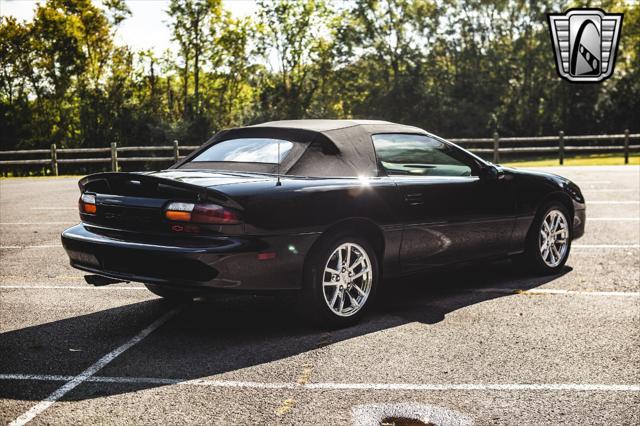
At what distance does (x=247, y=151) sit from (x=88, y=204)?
1190mm

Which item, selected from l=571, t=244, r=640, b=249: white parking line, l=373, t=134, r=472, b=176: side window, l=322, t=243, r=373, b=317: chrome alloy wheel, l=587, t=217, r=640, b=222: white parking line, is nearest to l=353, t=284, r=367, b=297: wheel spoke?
l=322, t=243, r=373, b=317: chrome alloy wheel

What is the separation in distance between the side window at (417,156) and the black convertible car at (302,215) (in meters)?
0.01

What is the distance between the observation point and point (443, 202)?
6016 mm

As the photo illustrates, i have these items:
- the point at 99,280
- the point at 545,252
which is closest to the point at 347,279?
the point at 99,280

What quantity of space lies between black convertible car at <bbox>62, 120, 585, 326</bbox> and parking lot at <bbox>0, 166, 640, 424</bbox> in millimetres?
372

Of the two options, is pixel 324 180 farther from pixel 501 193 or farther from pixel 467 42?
pixel 467 42

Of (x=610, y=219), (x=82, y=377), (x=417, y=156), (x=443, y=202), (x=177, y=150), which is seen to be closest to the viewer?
(x=82, y=377)

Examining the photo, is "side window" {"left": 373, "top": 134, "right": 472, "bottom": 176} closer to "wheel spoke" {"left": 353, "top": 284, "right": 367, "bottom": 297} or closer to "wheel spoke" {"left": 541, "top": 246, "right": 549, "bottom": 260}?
"wheel spoke" {"left": 353, "top": 284, "right": 367, "bottom": 297}

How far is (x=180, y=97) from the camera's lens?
47.8 m

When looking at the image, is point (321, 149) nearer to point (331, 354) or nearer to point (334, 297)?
point (334, 297)

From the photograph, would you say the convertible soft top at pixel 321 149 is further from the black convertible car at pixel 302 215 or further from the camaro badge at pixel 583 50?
the camaro badge at pixel 583 50

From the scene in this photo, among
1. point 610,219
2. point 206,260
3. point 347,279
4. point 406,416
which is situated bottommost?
point 406,416

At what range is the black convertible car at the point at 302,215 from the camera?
15.5 feet

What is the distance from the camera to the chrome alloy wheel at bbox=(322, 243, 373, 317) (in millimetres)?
5188
